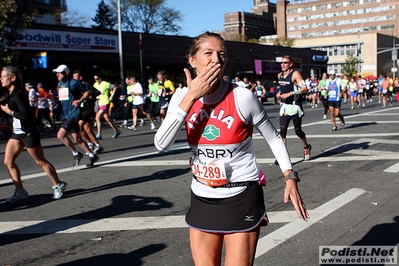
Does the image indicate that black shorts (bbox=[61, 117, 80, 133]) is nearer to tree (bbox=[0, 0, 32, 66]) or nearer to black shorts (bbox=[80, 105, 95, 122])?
black shorts (bbox=[80, 105, 95, 122])

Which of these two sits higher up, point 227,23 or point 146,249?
point 227,23

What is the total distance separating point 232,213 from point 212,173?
254 mm

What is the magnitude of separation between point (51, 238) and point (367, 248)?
3193 mm

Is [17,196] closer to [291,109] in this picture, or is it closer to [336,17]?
[291,109]

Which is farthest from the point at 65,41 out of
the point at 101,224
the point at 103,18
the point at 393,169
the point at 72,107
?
the point at 103,18

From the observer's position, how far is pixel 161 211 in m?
5.59

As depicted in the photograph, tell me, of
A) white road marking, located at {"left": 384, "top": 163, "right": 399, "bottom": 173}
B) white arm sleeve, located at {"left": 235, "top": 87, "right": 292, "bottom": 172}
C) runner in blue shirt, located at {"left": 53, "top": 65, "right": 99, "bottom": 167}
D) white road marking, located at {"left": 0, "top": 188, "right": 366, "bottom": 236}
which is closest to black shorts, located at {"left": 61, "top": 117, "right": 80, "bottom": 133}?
runner in blue shirt, located at {"left": 53, "top": 65, "right": 99, "bottom": 167}

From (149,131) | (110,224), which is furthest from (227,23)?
(110,224)

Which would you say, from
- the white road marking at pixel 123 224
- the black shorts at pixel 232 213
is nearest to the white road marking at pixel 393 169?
the white road marking at pixel 123 224

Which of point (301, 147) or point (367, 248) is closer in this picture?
point (367, 248)

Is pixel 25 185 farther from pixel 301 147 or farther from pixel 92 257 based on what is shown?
pixel 301 147

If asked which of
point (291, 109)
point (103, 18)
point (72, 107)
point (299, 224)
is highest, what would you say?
point (103, 18)

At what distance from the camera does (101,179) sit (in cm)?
758

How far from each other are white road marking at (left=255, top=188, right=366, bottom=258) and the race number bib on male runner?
5.73 feet
